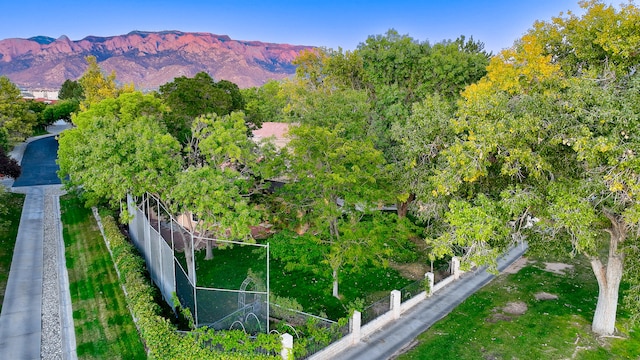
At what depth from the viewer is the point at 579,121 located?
31.5ft

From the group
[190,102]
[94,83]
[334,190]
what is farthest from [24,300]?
[94,83]

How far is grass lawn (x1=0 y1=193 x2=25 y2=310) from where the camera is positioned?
16734 millimetres

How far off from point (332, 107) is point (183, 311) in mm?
11205

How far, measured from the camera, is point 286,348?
10.3 meters

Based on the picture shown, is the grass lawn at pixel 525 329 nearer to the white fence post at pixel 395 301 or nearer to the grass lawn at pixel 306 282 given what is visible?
the white fence post at pixel 395 301

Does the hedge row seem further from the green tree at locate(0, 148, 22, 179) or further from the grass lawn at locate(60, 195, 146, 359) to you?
the green tree at locate(0, 148, 22, 179)

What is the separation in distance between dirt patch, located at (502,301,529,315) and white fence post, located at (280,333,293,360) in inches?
331

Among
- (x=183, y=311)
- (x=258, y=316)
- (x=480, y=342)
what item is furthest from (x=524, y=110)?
(x=183, y=311)

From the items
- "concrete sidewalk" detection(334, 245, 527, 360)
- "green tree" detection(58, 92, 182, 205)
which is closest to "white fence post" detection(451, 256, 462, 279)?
"concrete sidewalk" detection(334, 245, 527, 360)

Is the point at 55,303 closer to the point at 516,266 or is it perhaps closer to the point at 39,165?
the point at 516,266

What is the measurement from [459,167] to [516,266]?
34.4 feet

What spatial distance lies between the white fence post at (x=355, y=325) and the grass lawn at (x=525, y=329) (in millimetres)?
1501

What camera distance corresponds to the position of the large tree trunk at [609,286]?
11930 mm

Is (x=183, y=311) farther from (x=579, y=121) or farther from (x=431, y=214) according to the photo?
(x=579, y=121)
